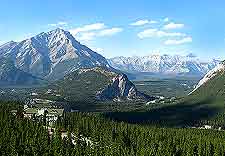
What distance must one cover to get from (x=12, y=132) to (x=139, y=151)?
2202 inches

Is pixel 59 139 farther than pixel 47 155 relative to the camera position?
Yes

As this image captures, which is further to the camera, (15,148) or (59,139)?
(59,139)

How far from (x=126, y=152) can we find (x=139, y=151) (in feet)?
19.4

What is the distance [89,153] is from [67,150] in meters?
8.90

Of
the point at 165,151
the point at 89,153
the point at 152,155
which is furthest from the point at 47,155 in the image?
the point at 165,151

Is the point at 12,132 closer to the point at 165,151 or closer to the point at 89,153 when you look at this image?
the point at 89,153

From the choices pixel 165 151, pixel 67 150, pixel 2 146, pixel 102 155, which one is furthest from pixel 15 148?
pixel 165 151

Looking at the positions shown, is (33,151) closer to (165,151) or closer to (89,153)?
(89,153)

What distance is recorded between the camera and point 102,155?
18262cm

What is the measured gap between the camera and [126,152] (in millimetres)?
191625

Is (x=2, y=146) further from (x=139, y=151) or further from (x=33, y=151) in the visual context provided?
(x=139, y=151)

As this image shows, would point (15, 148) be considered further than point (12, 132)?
No

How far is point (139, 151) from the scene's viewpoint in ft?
635

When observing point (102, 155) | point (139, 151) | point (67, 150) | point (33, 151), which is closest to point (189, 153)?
point (139, 151)
